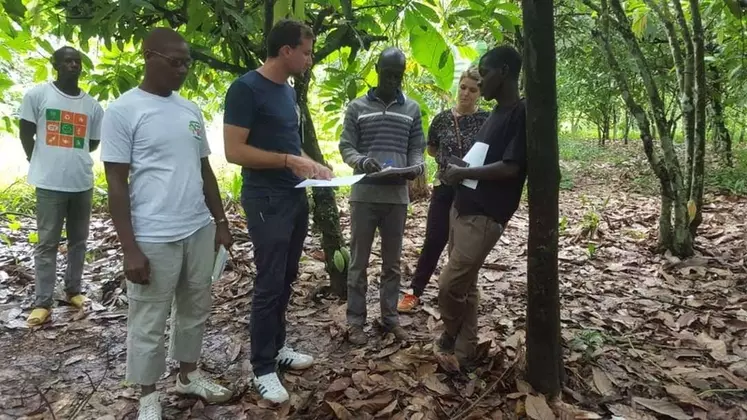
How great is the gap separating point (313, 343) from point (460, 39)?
7.85 ft

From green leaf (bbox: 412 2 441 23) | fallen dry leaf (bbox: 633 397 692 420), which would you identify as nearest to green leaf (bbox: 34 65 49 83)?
green leaf (bbox: 412 2 441 23)

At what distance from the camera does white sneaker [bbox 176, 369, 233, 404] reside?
2.70 m

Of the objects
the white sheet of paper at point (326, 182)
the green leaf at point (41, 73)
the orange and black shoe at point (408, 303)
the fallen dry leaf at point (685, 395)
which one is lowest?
the fallen dry leaf at point (685, 395)

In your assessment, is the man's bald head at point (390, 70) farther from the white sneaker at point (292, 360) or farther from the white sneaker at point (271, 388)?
the white sneaker at point (271, 388)

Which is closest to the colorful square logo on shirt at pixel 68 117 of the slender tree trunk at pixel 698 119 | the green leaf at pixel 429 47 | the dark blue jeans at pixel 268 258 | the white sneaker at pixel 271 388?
the dark blue jeans at pixel 268 258

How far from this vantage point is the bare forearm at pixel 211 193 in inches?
108

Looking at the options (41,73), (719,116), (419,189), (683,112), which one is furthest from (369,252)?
(719,116)

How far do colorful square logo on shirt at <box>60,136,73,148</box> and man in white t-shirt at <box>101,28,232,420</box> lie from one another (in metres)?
1.88

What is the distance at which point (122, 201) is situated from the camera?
7.53 feet

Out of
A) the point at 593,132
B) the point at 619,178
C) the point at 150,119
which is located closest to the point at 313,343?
the point at 150,119

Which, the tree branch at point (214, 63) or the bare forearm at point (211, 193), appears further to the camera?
the tree branch at point (214, 63)

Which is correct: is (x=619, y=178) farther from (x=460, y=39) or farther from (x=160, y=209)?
(x=160, y=209)

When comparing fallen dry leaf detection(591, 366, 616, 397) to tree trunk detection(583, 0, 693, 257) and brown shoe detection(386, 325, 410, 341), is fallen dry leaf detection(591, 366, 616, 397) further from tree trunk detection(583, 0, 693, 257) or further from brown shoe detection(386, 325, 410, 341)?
tree trunk detection(583, 0, 693, 257)

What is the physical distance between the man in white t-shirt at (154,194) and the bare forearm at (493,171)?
135 centimetres
